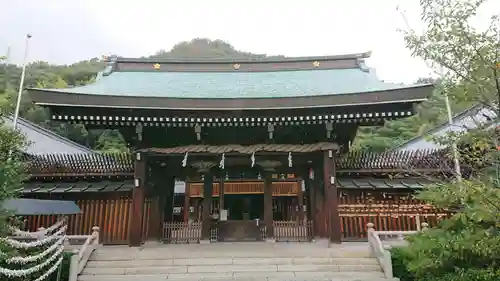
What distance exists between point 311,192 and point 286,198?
126 inches

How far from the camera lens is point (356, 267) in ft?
26.3

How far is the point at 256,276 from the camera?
24.8 feet

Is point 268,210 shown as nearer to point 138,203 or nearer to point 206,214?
point 206,214

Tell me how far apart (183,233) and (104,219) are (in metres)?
2.65

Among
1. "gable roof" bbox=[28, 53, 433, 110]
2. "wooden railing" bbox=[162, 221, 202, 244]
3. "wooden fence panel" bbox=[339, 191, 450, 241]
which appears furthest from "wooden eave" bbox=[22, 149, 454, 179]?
"wooden railing" bbox=[162, 221, 202, 244]

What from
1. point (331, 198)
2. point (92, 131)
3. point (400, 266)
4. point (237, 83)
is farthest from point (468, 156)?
point (92, 131)

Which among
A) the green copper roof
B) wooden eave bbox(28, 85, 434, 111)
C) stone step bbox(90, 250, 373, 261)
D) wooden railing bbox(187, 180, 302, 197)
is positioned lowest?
stone step bbox(90, 250, 373, 261)

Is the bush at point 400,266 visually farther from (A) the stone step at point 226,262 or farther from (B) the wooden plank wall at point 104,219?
(B) the wooden plank wall at point 104,219

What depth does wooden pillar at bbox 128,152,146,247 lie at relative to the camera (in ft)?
31.8

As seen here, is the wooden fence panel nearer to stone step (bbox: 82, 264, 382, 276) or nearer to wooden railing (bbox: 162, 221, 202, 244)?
stone step (bbox: 82, 264, 382, 276)

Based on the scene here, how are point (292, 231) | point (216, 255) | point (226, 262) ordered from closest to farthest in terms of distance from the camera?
1. point (226, 262)
2. point (216, 255)
3. point (292, 231)

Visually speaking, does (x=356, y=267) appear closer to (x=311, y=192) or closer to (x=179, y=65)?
(x=311, y=192)

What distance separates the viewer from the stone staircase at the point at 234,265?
7.64 m

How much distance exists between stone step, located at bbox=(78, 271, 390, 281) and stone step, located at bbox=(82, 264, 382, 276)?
13 cm
